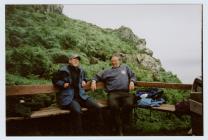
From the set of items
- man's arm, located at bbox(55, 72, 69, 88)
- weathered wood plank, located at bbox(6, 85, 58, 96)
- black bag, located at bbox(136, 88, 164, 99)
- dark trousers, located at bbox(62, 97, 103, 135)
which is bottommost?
dark trousers, located at bbox(62, 97, 103, 135)

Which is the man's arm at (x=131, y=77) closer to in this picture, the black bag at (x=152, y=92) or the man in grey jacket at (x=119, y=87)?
the man in grey jacket at (x=119, y=87)

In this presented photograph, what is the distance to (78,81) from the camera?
6156 mm

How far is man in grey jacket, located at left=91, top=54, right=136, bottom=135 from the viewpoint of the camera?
6.14 metres

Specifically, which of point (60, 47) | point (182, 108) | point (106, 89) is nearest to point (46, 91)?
point (60, 47)

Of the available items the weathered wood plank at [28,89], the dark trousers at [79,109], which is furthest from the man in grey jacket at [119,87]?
the weathered wood plank at [28,89]

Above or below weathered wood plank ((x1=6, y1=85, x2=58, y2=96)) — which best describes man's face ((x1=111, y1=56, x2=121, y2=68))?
above

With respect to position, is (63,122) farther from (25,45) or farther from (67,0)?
(67,0)

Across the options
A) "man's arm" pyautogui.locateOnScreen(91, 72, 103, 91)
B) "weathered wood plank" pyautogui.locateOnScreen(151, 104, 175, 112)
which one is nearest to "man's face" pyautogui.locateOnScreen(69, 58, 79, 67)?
"man's arm" pyautogui.locateOnScreen(91, 72, 103, 91)

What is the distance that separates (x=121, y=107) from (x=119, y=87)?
32 centimetres

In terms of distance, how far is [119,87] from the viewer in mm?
6238

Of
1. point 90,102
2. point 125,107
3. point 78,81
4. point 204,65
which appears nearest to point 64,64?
point 78,81

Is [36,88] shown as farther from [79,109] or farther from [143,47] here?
[143,47]

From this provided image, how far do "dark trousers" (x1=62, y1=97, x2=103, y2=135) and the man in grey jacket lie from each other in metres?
0.21

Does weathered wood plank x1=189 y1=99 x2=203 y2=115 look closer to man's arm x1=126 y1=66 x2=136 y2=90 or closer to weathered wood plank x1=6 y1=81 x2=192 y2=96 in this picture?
weathered wood plank x1=6 y1=81 x2=192 y2=96
